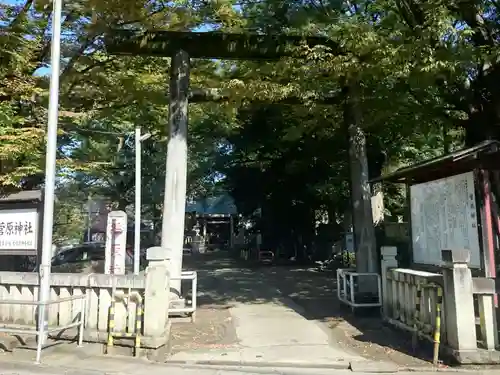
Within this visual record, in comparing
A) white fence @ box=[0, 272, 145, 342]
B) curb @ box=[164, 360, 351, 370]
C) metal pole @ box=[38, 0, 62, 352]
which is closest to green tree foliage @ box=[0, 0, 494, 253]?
metal pole @ box=[38, 0, 62, 352]

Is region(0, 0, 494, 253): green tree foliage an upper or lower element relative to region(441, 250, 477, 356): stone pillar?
upper

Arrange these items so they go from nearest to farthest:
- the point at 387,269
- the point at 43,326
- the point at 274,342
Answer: the point at 43,326 → the point at 274,342 → the point at 387,269

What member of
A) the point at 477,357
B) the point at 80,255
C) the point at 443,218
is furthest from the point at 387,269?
the point at 80,255

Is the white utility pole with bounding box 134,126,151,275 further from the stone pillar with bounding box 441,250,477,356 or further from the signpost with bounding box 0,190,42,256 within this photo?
the stone pillar with bounding box 441,250,477,356

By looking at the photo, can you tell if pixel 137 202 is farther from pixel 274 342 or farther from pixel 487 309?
pixel 487 309

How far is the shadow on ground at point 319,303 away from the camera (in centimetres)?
884

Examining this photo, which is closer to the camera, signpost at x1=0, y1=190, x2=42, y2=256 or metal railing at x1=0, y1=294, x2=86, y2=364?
metal railing at x1=0, y1=294, x2=86, y2=364

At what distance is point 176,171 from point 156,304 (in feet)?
14.5

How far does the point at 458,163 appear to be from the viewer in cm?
940

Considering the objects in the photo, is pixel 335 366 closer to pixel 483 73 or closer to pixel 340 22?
pixel 340 22

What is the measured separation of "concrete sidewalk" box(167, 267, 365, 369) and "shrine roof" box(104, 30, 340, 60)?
6.45 meters

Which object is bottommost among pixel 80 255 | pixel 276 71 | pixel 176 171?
pixel 80 255

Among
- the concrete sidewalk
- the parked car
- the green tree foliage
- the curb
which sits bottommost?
the curb

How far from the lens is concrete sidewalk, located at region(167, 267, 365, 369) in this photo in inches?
323
